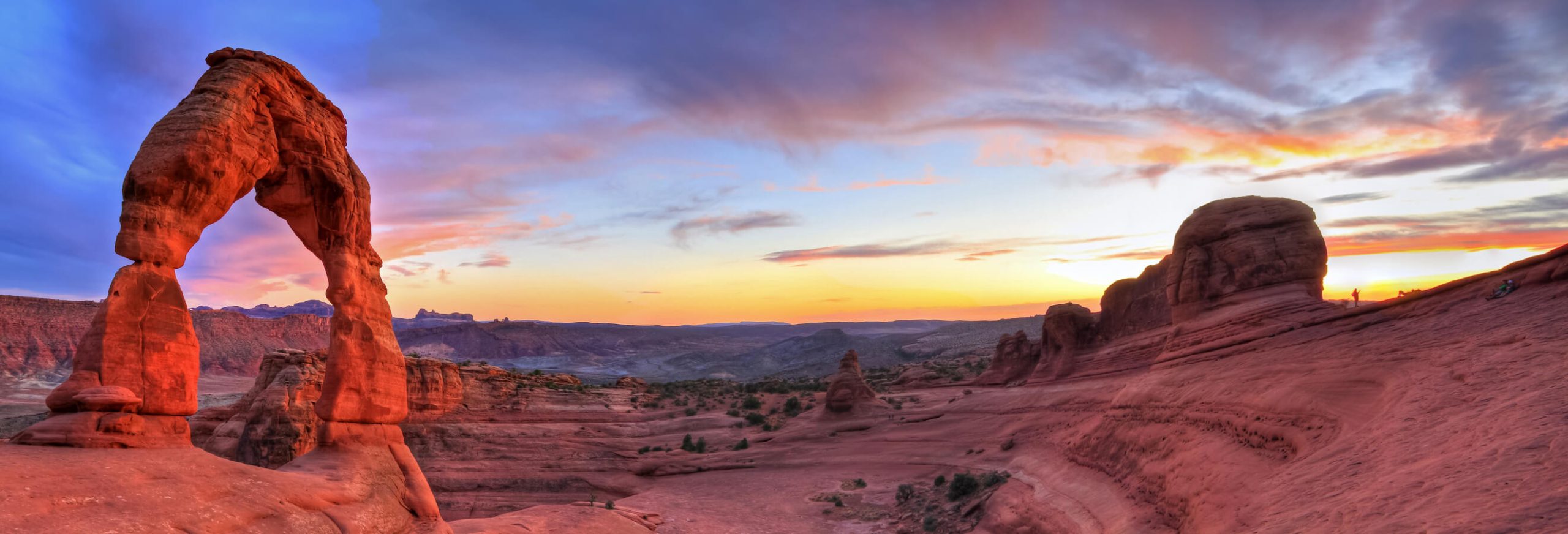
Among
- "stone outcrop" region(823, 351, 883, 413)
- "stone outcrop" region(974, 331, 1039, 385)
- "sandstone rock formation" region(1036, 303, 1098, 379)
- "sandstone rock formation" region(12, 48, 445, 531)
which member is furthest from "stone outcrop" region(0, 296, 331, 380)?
"sandstone rock formation" region(1036, 303, 1098, 379)

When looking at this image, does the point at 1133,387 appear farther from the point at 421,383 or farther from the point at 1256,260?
the point at 421,383

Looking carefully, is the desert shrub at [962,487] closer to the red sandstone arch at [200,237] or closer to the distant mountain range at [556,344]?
the red sandstone arch at [200,237]

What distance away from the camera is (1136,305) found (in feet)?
99.3

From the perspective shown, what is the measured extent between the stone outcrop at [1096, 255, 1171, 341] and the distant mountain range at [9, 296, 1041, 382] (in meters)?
30.0

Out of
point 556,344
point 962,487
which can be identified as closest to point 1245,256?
point 962,487

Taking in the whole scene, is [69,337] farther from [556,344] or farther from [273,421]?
[556,344]

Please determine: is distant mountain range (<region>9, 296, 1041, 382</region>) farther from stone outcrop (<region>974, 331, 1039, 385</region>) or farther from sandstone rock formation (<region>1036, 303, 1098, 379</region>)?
sandstone rock formation (<region>1036, 303, 1098, 379</region>)

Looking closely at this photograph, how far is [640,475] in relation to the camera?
2898 centimetres

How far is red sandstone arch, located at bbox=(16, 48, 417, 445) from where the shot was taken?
26.5 ft

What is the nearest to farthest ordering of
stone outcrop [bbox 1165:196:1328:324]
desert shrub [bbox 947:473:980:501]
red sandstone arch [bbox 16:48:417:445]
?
red sandstone arch [bbox 16:48:417:445], stone outcrop [bbox 1165:196:1328:324], desert shrub [bbox 947:473:980:501]

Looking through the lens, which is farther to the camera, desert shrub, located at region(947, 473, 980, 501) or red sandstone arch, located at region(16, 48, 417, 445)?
desert shrub, located at region(947, 473, 980, 501)

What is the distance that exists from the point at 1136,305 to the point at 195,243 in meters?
30.6

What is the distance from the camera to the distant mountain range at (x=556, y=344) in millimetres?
63438

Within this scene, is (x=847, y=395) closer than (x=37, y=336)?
Yes
